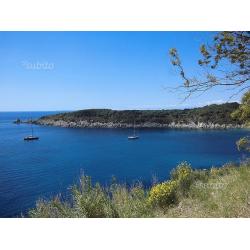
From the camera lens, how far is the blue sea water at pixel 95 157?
16.8m

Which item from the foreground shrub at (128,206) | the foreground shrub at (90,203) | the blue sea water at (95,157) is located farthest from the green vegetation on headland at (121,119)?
the foreground shrub at (90,203)

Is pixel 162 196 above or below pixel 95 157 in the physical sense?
above

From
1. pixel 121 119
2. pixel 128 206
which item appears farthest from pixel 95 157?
pixel 128 206

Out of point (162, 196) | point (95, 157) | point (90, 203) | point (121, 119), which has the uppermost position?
point (121, 119)

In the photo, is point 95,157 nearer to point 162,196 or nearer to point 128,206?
point 162,196

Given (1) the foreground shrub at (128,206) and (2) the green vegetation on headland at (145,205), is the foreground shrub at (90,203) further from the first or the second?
(1) the foreground shrub at (128,206)

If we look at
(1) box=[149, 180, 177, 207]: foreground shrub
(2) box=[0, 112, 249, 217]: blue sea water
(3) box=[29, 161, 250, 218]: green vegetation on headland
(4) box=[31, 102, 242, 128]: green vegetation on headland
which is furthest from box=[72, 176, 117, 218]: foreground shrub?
(4) box=[31, 102, 242, 128]: green vegetation on headland

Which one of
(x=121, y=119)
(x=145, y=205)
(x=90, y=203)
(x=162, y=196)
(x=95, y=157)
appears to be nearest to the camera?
(x=90, y=203)

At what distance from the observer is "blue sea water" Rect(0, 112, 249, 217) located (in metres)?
16.8

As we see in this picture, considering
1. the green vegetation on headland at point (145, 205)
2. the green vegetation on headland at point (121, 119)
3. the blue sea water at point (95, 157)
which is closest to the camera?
the green vegetation on headland at point (145, 205)

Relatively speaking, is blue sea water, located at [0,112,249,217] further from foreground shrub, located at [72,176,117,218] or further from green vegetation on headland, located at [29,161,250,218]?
foreground shrub, located at [72,176,117,218]

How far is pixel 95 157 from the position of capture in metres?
25.4

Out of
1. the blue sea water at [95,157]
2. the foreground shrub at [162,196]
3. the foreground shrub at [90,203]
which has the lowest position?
the blue sea water at [95,157]

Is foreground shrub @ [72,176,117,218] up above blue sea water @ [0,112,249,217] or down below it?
above
